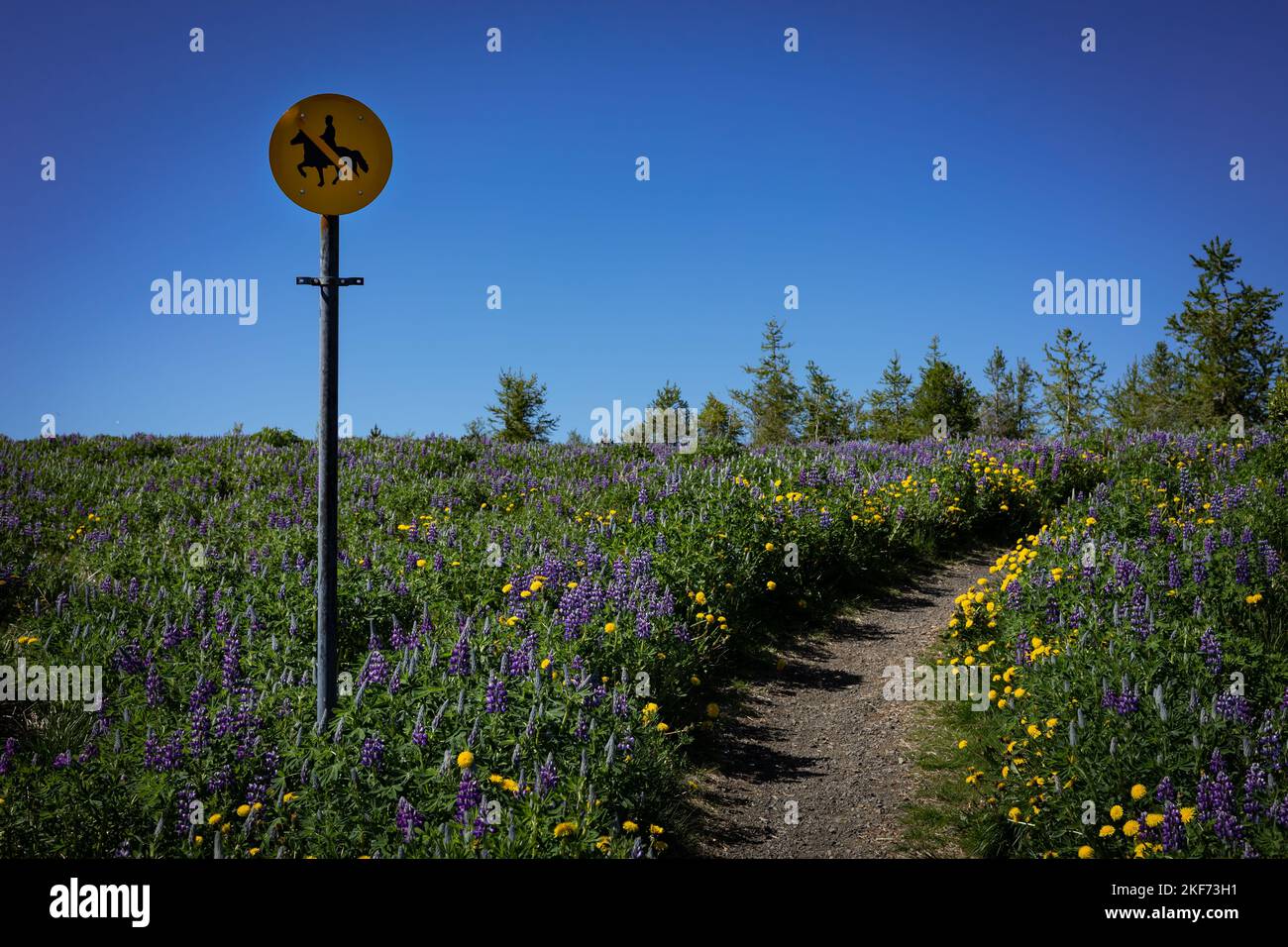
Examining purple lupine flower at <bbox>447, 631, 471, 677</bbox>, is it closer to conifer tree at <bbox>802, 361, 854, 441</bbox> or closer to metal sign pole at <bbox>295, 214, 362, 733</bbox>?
metal sign pole at <bbox>295, 214, 362, 733</bbox>

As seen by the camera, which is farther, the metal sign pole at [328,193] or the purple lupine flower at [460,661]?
the purple lupine flower at [460,661]

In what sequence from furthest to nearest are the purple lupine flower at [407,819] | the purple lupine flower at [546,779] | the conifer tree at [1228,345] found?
the conifer tree at [1228,345] < the purple lupine flower at [546,779] < the purple lupine flower at [407,819]

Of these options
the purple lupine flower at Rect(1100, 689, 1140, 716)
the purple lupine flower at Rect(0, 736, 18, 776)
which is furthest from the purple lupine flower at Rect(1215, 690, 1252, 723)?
the purple lupine flower at Rect(0, 736, 18, 776)

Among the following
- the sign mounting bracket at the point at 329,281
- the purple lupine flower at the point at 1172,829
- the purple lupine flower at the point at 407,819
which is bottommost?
the purple lupine flower at the point at 1172,829

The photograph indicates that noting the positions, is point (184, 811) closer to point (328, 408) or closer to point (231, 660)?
point (231, 660)

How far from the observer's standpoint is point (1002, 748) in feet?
18.8

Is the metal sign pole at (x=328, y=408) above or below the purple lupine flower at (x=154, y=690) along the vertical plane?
above

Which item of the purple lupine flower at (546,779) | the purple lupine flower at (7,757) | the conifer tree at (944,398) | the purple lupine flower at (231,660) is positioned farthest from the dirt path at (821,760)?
the conifer tree at (944,398)

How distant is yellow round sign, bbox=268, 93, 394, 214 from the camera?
4.73m

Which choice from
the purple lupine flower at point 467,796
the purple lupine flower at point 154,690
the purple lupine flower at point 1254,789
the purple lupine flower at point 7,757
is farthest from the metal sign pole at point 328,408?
the purple lupine flower at point 1254,789

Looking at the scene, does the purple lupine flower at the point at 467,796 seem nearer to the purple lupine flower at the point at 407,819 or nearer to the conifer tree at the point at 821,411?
the purple lupine flower at the point at 407,819

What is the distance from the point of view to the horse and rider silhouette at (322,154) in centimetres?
475

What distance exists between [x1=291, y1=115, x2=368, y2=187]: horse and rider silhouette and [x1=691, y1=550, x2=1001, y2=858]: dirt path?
4.88 metres

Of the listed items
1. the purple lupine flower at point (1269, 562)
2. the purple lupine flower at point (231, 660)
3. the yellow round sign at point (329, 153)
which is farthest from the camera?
the purple lupine flower at point (1269, 562)
